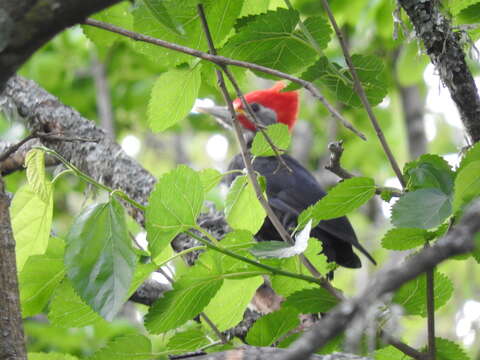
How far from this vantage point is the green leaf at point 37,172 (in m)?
1.38

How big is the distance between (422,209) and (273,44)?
Answer: 1.62 ft

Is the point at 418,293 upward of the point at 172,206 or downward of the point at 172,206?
downward

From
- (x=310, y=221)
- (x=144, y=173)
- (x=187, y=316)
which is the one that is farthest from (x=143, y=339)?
(x=144, y=173)

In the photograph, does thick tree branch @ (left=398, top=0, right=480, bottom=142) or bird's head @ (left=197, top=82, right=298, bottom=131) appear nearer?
thick tree branch @ (left=398, top=0, right=480, bottom=142)

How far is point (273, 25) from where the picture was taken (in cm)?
148

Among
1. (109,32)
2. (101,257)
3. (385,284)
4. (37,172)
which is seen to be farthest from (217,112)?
(385,284)

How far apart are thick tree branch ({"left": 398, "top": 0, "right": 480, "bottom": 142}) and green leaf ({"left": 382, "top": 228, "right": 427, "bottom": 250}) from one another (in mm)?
422

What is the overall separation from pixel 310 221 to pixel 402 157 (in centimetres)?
741

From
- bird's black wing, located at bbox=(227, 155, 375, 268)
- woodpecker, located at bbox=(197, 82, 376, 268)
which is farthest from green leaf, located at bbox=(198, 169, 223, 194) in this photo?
bird's black wing, located at bbox=(227, 155, 375, 268)

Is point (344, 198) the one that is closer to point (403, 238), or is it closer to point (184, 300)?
point (403, 238)

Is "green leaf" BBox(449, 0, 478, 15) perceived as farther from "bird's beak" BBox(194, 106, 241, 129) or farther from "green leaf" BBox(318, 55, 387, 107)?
"bird's beak" BBox(194, 106, 241, 129)

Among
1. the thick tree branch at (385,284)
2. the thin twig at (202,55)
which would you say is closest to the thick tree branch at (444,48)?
the thin twig at (202,55)

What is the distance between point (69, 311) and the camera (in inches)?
60.3

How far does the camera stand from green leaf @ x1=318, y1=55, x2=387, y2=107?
1605 millimetres
